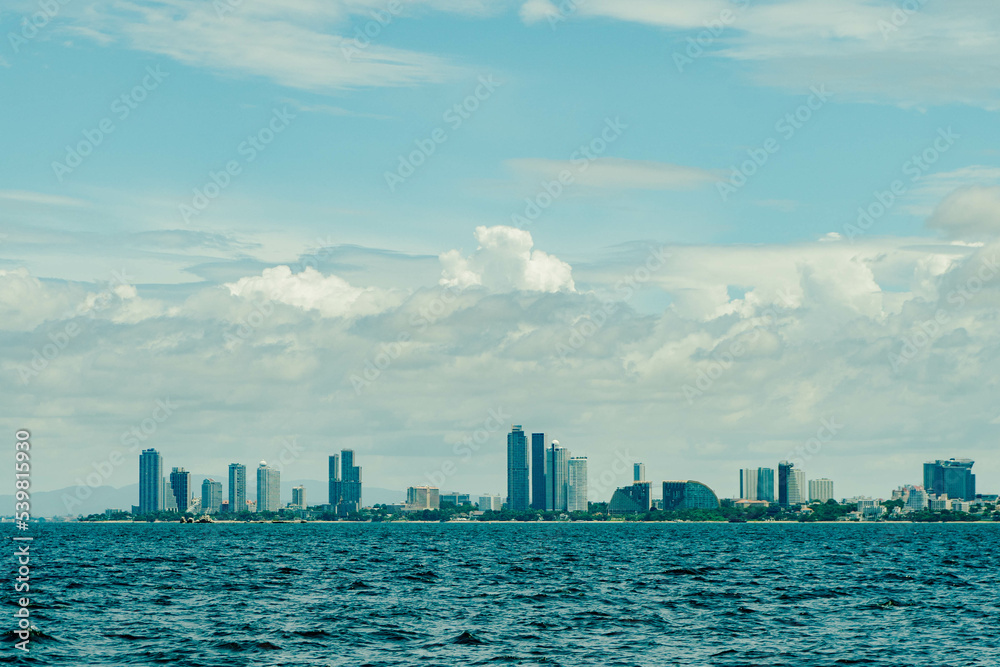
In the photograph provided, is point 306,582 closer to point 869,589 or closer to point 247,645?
point 247,645

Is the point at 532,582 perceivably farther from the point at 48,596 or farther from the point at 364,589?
the point at 48,596

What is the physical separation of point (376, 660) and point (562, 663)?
28.5ft

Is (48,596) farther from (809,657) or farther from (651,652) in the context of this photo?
(809,657)

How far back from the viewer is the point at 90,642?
181 feet

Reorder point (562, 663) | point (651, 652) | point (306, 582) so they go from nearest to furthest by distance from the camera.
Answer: point (562, 663)
point (651, 652)
point (306, 582)

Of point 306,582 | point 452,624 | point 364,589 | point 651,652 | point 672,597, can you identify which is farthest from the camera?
point 306,582

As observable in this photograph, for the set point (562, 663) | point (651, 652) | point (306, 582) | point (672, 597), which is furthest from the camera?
point (306, 582)

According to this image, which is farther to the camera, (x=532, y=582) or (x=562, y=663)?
(x=532, y=582)

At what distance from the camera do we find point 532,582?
307 ft

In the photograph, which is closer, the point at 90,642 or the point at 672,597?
the point at 90,642

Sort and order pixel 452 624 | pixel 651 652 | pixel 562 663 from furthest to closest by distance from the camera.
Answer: pixel 452 624 → pixel 651 652 → pixel 562 663

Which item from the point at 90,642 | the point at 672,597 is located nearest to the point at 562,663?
the point at 90,642

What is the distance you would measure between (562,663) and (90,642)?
24.6m

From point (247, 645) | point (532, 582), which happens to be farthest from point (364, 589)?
point (247, 645)
